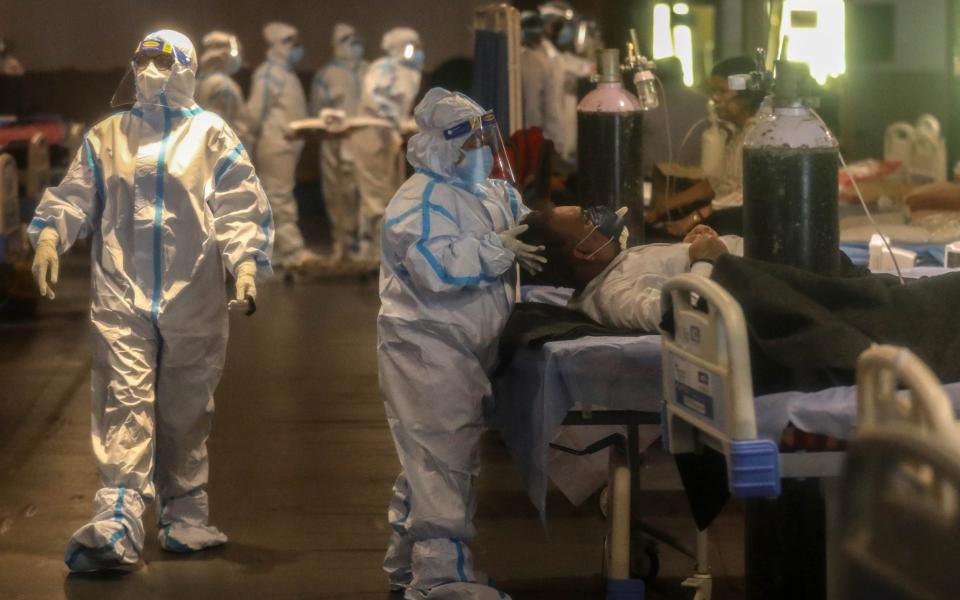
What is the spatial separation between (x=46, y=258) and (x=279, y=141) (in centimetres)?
757

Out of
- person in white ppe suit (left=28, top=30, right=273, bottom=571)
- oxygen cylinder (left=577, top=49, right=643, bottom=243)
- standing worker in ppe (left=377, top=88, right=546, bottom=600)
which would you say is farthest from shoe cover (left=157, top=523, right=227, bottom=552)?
oxygen cylinder (left=577, top=49, right=643, bottom=243)

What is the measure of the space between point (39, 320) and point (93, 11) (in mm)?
6931

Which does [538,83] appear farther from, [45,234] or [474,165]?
[474,165]

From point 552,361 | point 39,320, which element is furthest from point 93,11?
point 552,361

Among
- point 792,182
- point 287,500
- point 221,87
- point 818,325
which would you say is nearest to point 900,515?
point 818,325

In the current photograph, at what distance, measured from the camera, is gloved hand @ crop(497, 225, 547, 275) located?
4152mm

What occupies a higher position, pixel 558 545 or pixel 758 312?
pixel 758 312

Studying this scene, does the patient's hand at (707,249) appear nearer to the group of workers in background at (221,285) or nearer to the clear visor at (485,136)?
the group of workers in background at (221,285)

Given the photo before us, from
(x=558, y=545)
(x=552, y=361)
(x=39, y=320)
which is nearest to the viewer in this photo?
(x=552, y=361)

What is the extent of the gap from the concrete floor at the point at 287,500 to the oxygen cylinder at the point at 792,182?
1232 mm

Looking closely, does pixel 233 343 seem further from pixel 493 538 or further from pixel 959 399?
pixel 959 399

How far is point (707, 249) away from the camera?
13.3ft

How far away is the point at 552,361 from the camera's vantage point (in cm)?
394

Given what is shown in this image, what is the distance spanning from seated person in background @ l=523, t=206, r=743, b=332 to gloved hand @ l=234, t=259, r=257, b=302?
801mm
